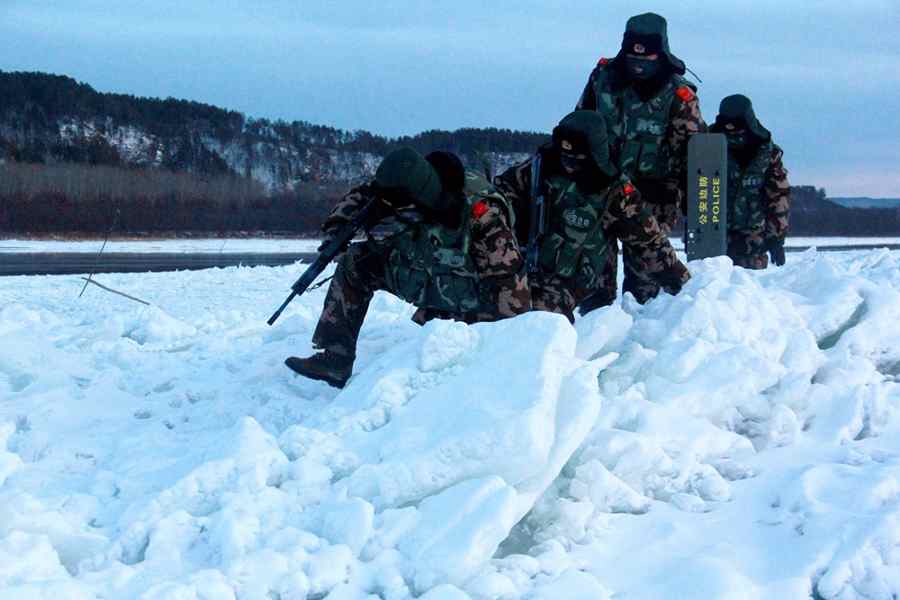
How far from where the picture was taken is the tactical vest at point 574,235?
5.15m

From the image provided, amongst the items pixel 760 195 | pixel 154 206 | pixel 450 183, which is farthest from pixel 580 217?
pixel 154 206

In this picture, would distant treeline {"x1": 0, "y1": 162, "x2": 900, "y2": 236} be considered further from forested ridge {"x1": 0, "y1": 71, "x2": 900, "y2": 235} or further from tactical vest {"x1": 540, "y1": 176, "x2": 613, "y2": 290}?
tactical vest {"x1": 540, "y1": 176, "x2": 613, "y2": 290}

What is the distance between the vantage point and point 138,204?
142 ft

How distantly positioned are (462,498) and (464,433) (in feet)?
0.87

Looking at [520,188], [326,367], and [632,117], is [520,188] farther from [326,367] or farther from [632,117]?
[326,367]

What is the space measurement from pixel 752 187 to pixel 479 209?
3955mm

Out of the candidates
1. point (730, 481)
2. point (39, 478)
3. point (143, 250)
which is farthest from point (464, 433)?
point (143, 250)

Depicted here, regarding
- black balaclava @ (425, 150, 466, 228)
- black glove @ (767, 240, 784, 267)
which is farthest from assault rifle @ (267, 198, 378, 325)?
black glove @ (767, 240, 784, 267)

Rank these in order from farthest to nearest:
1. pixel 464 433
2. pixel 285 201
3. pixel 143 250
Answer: pixel 285 201 < pixel 143 250 < pixel 464 433

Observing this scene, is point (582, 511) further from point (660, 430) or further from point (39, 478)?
point (39, 478)

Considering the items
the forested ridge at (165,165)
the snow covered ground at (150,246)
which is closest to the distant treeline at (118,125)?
the forested ridge at (165,165)

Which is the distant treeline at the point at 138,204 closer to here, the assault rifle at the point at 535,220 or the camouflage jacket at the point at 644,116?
the camouflage jacket at the point at 644,116

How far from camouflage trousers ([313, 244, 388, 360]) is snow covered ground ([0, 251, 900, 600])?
28 centimetres

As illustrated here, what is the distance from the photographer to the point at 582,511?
318 centimetres
